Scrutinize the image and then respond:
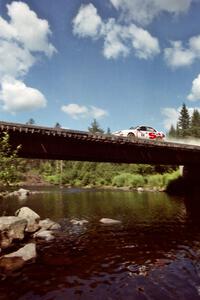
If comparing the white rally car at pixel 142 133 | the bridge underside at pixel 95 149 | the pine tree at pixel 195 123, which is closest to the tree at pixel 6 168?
the bridge underside at pixel 95 149

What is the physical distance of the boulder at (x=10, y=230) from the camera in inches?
757

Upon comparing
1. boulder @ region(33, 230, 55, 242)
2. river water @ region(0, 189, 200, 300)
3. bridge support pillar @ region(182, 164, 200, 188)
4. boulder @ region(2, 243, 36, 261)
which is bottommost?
river water @ region(0, 189, 200, 300)

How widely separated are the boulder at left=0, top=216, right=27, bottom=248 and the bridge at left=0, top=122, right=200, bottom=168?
8.59 meters

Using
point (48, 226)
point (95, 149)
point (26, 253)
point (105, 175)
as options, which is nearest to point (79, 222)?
point (48, 226)

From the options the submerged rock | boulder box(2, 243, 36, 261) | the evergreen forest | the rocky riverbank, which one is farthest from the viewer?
the evergreen forest

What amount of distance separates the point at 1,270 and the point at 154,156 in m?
28.7

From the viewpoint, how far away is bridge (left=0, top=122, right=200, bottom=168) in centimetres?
2744

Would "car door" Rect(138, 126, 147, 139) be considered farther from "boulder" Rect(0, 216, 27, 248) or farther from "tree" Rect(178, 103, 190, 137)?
"tree" Rect(178, 103, 190, 137)

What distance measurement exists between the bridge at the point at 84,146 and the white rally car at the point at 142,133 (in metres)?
4.39

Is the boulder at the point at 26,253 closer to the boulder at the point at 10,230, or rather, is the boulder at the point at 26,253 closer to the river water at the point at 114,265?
the river water at the point at 114,265

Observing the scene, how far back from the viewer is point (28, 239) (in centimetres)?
2122

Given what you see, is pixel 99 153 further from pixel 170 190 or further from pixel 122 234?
pixel 170 190

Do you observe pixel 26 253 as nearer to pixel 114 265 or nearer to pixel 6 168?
pixel 114 265

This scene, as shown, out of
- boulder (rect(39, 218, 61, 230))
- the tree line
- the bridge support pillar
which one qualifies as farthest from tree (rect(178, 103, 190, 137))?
boulder (rect(39, 218, 61, 230))
